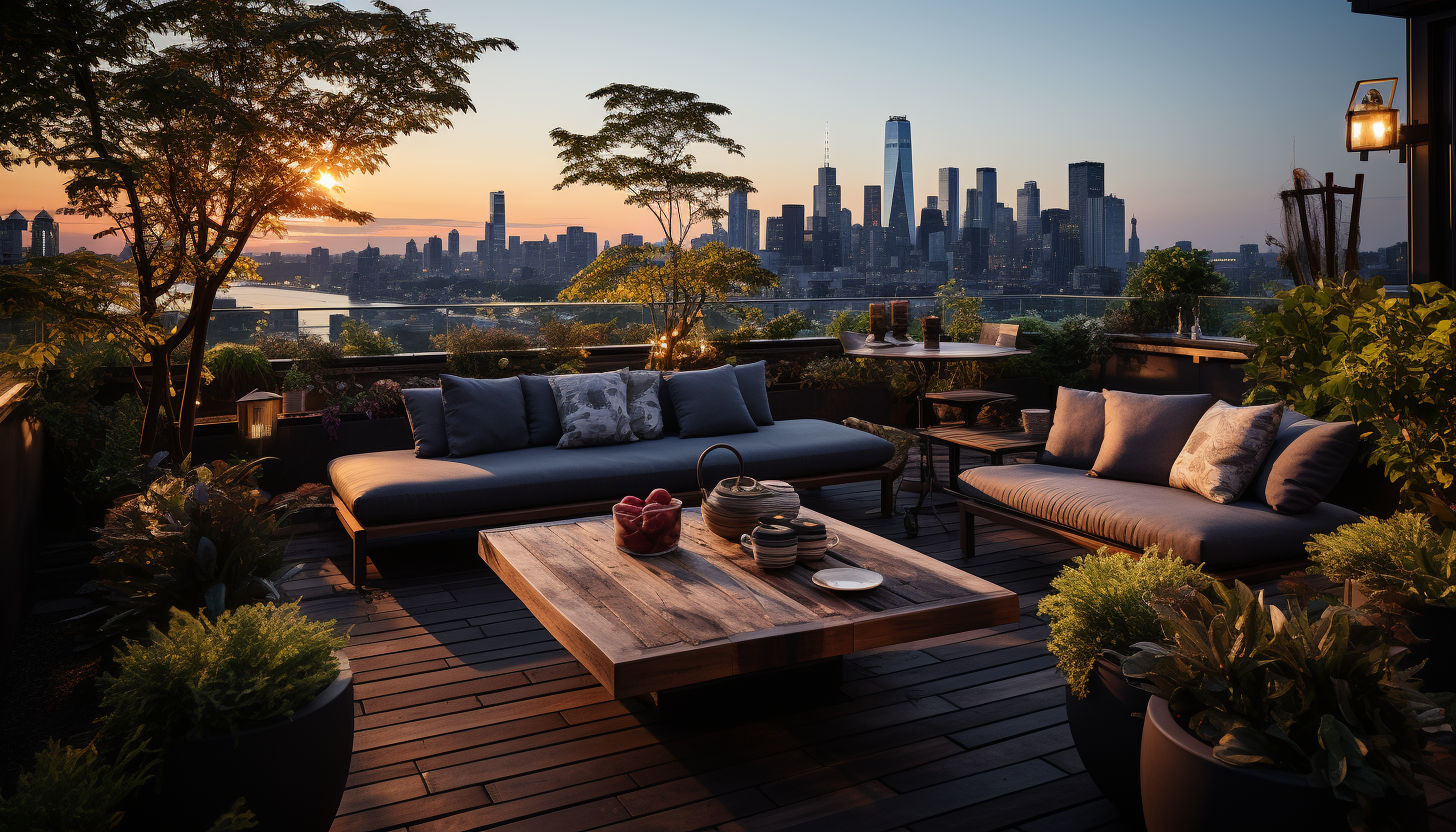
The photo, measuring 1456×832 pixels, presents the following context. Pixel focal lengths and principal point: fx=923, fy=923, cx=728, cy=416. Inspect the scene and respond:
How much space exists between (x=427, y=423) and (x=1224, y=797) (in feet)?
14.7

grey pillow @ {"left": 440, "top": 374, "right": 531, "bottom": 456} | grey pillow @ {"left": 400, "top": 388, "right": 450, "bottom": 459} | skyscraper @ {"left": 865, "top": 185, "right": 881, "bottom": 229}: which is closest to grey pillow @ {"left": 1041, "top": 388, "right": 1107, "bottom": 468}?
grey pillow @ {"left": 440, "top": 374, "right": 531, "bottom": 456}

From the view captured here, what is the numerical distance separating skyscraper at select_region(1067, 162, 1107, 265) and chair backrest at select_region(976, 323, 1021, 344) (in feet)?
37.8

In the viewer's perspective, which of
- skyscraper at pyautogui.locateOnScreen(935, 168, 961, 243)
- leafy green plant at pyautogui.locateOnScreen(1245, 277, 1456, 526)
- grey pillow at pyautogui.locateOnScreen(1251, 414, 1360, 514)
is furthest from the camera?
skyscraper at pyautogui.locateOnScreen(935, 168, 961, 243)

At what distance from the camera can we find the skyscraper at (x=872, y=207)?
78.8ft

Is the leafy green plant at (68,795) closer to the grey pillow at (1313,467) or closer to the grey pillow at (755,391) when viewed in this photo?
the grey pillow at (1313,467)

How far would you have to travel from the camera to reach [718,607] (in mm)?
2709

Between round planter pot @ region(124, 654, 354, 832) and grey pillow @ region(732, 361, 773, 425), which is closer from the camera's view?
round planter pot @ region(124, 654, 354, 832)

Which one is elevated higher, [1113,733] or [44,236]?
[44,236]

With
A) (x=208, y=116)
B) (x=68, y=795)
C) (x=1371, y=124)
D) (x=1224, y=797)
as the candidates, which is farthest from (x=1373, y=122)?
(x=68, y=795)

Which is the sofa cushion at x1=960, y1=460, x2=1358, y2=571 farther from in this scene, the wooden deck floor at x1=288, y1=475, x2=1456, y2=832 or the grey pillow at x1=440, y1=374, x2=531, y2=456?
the grey pillow at x1=440, y1=374, x2=531, y2=456

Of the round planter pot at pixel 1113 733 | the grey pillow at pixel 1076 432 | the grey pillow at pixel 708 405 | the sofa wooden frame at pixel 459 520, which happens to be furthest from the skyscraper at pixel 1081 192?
the round planter pot at pixel 1113 733

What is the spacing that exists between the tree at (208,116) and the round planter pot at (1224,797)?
4.51 metres

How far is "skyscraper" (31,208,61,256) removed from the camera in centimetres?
472

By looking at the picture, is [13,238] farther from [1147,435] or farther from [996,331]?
[996,331]
